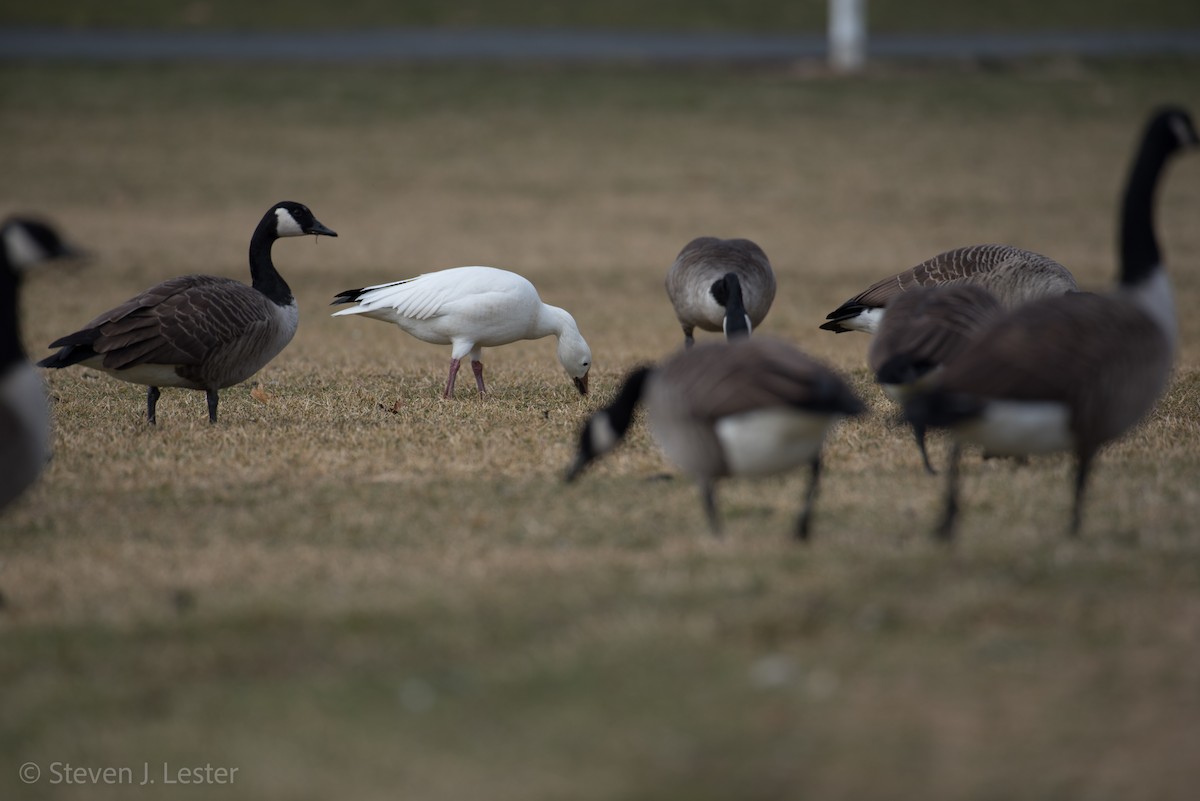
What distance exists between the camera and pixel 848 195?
24062mm

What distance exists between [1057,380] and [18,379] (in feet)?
14.4

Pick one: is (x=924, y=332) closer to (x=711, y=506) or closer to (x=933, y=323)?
(x=933, y=323)

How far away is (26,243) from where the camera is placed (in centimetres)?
580

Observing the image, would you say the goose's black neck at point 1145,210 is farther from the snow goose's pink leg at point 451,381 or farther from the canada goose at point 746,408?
the snow goose's pink leg at point 451,381

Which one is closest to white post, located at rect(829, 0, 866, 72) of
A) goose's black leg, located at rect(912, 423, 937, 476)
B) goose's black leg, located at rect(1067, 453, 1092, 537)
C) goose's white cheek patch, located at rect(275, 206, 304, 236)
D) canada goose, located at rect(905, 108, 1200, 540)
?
goose's white cheek patch, located at rect(275, 206, 304, 236)

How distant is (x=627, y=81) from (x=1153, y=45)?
1514 centimetres

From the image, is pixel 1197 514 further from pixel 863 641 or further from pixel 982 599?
pixel 863 641

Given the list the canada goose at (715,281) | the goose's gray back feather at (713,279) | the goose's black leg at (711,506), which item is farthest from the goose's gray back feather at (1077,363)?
the goose's gray back feather at (713,279)

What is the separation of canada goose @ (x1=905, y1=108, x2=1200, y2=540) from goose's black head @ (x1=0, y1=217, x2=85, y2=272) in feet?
12.6

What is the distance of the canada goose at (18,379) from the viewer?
5500 millimetres

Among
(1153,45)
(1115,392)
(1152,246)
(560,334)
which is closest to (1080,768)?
(1115,392)

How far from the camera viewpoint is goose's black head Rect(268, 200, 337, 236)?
9508mm

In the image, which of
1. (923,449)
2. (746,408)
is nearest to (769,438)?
(746,408)

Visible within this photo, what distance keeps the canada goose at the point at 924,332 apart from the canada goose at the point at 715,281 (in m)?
2.55
